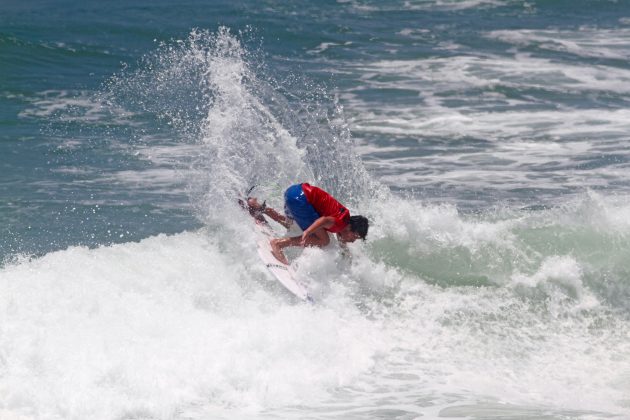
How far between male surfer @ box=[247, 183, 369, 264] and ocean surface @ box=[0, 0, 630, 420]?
8.7 inches

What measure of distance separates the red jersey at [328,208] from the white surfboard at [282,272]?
622 mm

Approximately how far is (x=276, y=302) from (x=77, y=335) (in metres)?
2.13

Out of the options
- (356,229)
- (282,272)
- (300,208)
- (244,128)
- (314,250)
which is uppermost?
(244,128)

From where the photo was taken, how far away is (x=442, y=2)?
27.4 m

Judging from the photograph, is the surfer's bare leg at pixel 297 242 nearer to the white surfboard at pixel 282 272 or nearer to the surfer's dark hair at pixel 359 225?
the white surfboard at pixel 282 272

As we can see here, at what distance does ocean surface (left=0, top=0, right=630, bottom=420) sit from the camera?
8523 millimetres

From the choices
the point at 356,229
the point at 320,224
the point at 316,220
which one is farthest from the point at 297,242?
the point at 356,229

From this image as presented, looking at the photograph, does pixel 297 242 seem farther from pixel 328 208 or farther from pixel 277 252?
pixel 328 208

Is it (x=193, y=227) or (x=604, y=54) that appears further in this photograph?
(x=604, y=54)

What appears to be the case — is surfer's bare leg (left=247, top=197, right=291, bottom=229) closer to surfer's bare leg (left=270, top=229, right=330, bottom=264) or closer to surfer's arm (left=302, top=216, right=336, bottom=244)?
surfer's bare leg (left=270, top=229, right=330, bottom=264)

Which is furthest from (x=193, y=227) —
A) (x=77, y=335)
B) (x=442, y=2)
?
(x=442, y=2)

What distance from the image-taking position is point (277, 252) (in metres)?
10.7

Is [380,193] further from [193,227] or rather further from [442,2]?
[442,2]

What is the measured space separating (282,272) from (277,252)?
0.37 meters
